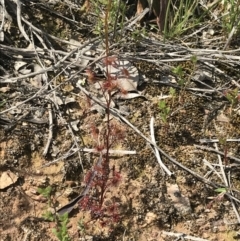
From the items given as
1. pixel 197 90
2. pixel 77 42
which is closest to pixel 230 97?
pixel 197 90

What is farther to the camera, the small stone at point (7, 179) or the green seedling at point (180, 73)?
the green seedling at point (180, 73)

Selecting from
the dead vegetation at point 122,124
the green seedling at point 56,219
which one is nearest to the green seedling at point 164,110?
the dead vegetation at point 122,124

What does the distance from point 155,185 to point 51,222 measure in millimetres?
519

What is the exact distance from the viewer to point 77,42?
109 inches

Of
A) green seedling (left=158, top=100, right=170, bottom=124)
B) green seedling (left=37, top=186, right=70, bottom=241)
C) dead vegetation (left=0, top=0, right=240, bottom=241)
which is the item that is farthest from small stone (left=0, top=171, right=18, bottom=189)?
green seedling (left=158, top=100, right=170, bottom=124)

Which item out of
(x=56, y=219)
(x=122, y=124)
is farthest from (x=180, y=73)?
(x=56, y=219)

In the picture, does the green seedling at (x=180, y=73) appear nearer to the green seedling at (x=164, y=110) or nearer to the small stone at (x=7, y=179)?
the green seedling at (x=164, y=110)

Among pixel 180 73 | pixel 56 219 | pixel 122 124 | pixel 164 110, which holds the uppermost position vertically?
pixel 180 73

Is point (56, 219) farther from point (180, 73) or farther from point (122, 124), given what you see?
point (180, 73)

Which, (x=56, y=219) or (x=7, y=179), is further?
(x=7, y=179)

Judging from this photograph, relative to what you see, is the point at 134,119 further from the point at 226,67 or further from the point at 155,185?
the point at 226,67

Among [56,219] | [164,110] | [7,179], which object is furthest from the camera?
[164,110]

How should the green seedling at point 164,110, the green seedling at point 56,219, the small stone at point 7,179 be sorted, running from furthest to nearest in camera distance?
the green seedling at point 164,110 → the small stone at point 7,179 → the green seedling at point 56,219

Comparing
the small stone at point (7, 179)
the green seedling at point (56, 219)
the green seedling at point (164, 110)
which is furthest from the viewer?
the green seedling at point (164, 110)
